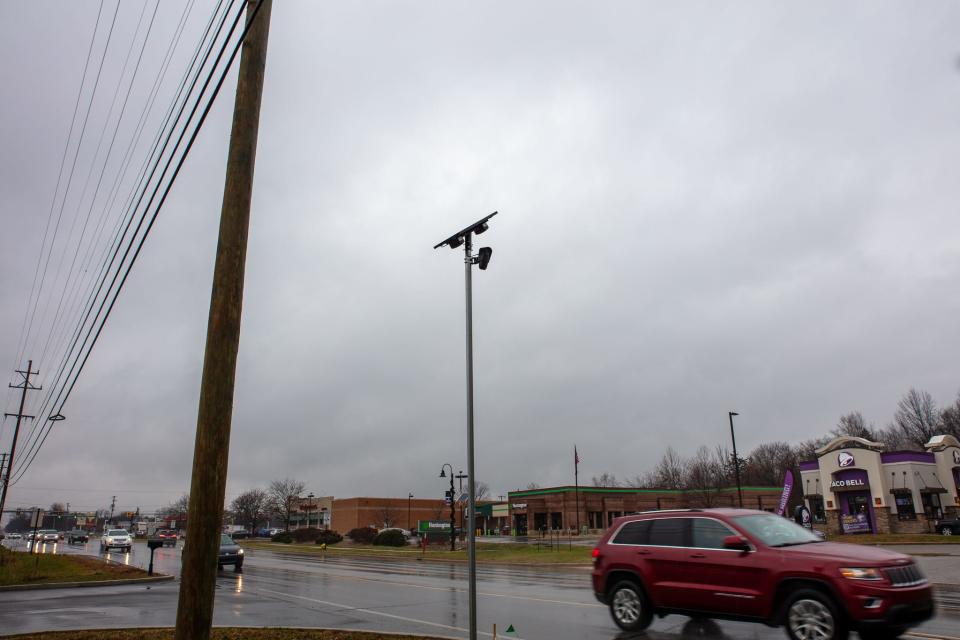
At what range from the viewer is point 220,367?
6113 mm

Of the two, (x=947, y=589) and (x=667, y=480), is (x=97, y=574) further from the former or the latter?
(x=667, y=480)

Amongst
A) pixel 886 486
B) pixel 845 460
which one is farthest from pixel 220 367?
pixel 886 486

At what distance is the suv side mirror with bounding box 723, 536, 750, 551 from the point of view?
8750 millimetres

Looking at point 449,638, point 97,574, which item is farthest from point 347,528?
point 449,638

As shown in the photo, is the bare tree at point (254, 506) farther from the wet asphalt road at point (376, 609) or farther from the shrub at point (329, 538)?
the wet asphalt road at point (376, 609)

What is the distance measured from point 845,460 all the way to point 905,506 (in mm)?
4380

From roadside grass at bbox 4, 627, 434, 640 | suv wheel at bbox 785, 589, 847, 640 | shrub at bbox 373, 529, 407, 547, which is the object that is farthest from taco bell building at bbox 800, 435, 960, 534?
roadside grass at bbox 4, 627, 434, 640

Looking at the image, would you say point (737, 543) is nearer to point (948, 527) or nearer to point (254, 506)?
point (948, 527)

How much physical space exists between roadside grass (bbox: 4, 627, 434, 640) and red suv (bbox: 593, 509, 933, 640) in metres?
3.36

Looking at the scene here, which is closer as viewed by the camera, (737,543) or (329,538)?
(737,543)

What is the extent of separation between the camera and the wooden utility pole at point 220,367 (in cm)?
567

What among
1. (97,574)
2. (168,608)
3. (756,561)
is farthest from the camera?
(97,574)

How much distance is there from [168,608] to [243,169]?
11406 mm

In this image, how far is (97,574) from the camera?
22.1 meters
